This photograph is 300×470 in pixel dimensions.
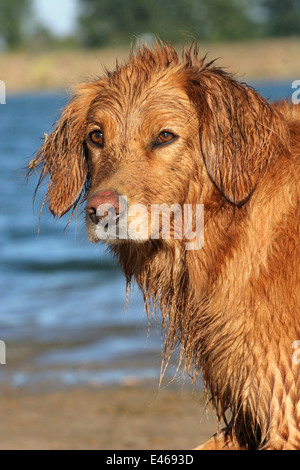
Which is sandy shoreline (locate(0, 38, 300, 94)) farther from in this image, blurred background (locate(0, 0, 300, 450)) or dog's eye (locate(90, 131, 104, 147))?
dog's eye (locate(90, 131, 104, 147))

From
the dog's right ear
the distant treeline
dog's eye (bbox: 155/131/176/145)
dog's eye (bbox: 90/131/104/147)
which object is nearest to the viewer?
dog's eye (bbox: 155/131/176/145)

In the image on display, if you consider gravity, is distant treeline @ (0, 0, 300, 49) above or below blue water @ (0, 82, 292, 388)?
above

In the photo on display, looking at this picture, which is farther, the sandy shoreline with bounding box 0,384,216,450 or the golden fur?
the sandy shoreline with bounding box 0,384,216,450

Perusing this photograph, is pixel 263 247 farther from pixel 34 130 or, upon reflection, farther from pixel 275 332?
pixel 34 130

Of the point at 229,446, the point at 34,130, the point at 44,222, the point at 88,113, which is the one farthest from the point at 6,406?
the point at 34,130

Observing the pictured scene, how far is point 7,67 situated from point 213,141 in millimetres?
56641

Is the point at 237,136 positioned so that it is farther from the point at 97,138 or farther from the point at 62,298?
the point at 62,298

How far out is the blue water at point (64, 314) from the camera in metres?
7.66

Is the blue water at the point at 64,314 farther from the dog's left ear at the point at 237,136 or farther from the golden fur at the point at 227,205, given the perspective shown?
the dog's left ear at the point at 237,136

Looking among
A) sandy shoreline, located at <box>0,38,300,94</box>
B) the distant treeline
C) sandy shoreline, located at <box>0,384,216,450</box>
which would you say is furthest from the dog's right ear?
the distant treeline

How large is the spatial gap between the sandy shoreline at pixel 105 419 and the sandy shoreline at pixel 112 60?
3689 cm

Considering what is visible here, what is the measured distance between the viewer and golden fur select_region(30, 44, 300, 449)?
3.68 m

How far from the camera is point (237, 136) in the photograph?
3721 mm

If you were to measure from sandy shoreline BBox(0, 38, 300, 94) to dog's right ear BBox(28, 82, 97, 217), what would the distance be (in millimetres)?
→ 38925
